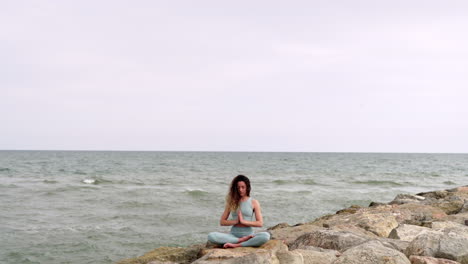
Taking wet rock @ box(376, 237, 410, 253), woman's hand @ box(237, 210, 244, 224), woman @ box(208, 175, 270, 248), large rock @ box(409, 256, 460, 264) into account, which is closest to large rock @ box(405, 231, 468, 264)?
wet rock @ box(376, 237, 410, 253)

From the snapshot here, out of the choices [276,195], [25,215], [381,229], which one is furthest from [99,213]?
[381,229]

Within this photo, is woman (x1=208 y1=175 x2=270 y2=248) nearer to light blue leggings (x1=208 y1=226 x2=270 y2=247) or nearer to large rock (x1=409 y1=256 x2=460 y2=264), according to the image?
light blue leggings (x1=208 y1=226 x2=270 y2=247)

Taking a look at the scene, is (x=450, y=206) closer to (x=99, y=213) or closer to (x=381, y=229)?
(x=381, y=229)

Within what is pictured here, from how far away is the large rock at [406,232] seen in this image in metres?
6.89

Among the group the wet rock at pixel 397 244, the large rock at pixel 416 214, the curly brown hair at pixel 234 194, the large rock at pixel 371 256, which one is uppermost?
the curly brown hair at pixel 234 194

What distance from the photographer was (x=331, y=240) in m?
6.44

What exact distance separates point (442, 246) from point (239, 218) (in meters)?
2.67

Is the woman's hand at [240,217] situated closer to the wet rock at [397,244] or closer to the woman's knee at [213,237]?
the woman's knee at [213,237]

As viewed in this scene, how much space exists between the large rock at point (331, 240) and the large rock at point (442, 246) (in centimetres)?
71

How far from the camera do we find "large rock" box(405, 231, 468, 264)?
5.44 metres

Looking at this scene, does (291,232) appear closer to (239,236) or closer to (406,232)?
(406,232)

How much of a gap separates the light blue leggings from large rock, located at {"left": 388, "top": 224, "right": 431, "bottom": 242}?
7.58 feet

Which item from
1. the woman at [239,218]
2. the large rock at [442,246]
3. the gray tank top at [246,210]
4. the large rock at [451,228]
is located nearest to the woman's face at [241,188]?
the woman at [239,218]

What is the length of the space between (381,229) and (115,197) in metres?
15.6
